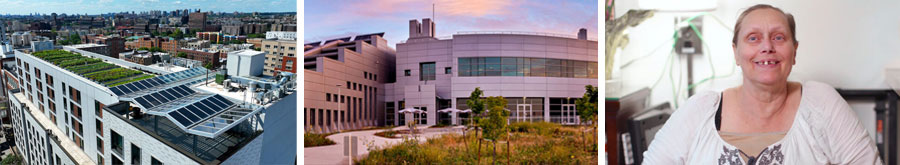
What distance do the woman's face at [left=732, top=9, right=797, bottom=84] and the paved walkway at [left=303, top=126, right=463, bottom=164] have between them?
204cm

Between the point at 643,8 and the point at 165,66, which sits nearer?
the point at 643,8

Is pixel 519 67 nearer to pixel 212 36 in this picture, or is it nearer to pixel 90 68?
pixel 212 36

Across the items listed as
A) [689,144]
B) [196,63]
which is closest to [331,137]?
[196,63]

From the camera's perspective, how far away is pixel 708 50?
9.61 ft

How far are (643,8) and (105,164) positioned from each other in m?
3.88

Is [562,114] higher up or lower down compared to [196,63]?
lower down

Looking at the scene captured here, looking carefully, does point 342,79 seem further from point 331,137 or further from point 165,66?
point 165,66

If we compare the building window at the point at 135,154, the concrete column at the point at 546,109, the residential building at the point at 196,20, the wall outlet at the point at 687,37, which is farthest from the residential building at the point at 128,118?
the wall outlet at the point at 687,37

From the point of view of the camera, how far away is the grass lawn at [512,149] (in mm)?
3697

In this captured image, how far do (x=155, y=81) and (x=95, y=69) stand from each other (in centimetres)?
44

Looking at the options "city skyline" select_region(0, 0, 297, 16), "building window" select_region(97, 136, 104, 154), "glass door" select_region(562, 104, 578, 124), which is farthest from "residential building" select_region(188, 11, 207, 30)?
"glass door" select_region(562, 104, 578, 124)

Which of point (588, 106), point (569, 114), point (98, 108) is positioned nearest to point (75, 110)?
point (98, 108)

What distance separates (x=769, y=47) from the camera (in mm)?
2717

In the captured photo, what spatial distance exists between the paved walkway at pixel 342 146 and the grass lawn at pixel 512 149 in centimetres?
4
